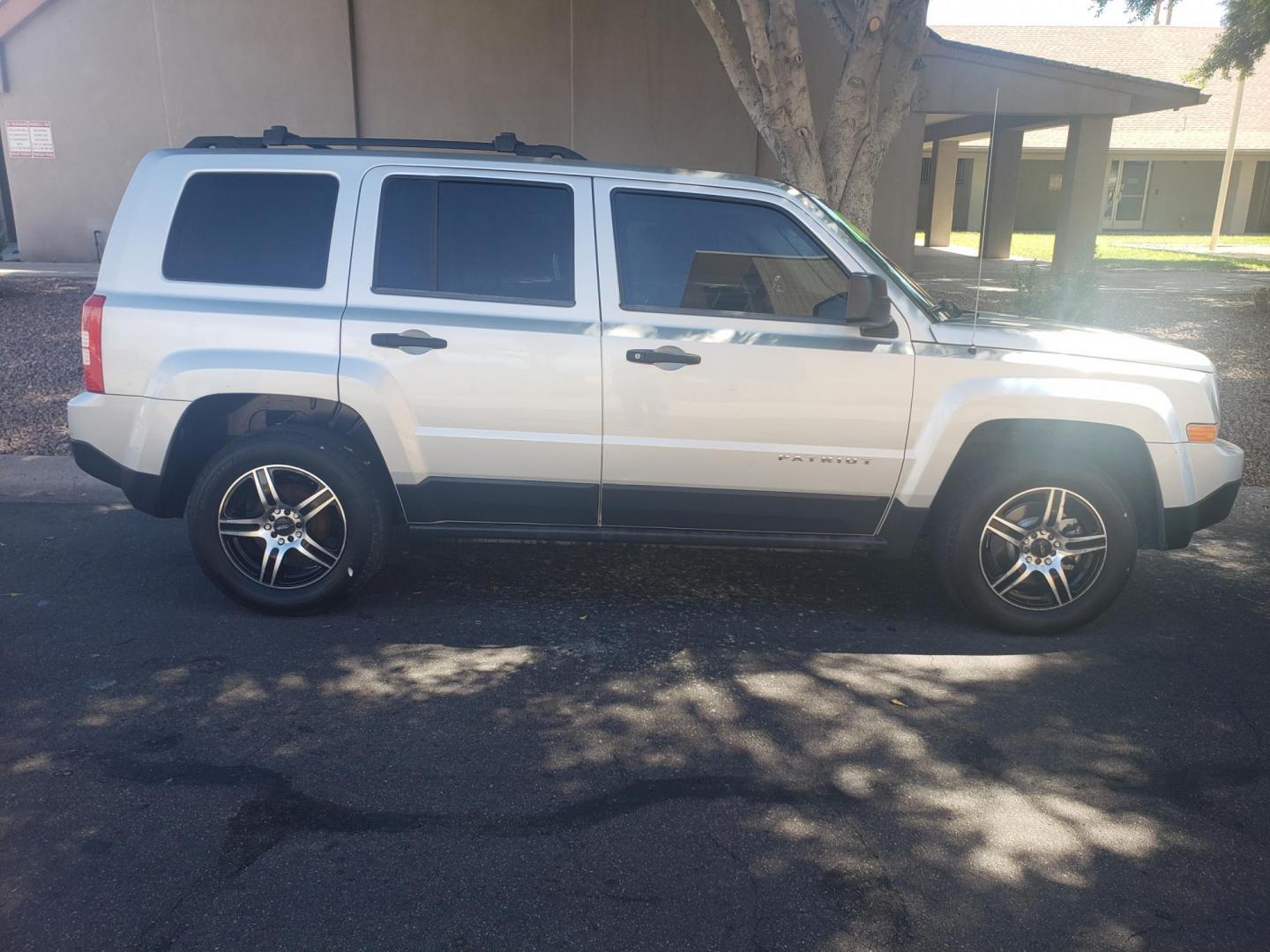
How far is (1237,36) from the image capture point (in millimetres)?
18734

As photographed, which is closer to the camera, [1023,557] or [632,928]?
[632,928]

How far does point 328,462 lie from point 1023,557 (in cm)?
326

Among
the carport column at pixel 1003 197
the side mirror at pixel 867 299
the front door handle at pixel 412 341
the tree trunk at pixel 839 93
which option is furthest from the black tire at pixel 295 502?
the carport column at pixel 1003 197

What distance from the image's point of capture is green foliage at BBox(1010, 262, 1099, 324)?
37.1 ft

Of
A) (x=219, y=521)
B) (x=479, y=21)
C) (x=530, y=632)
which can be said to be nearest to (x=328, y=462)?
(x=219, y=521)

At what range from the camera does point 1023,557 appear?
4910 millimetres

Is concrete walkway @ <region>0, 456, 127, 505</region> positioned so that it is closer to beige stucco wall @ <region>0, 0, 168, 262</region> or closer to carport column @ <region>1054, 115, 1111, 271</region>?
beige stucco wall @ <region>0, 0, 168, 262</region>

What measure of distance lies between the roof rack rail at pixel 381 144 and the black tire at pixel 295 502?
56.0 inches

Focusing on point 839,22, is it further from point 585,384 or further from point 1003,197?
point 1003,197

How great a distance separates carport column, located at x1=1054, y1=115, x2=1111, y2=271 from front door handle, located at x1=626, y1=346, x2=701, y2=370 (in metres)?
13.6

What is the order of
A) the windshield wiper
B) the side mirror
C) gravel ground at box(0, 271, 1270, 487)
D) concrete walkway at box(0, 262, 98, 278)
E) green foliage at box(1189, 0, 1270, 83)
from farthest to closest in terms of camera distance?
green foliage at box(1189, 0, 1270, 83) → concrete walkway at box(0, 262, 98, 278) → gravel ground at box(0, 271, 1270, 487) → the windshield wiper → the side mirror

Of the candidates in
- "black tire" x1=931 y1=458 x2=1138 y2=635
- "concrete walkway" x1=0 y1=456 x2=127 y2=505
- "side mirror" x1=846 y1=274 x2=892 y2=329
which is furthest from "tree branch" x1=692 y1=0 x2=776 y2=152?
"concrete walkway" x1=0 y1=456 x2=127 y2=505

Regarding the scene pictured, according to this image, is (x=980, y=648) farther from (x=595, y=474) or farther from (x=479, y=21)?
(x=479, y=21)

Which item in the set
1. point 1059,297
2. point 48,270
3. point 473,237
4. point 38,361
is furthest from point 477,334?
point 48,270
